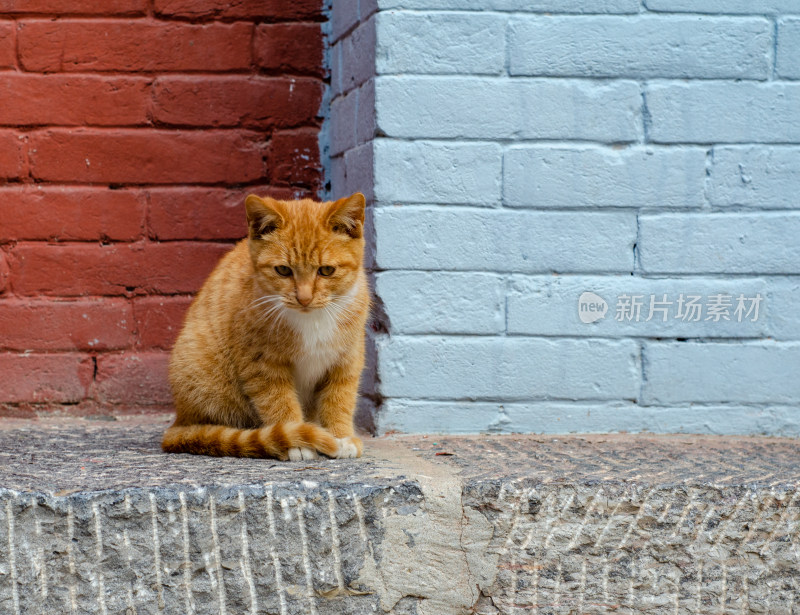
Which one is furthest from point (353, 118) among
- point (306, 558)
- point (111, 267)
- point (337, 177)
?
point (306, 558)

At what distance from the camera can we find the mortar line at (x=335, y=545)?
1.97 m

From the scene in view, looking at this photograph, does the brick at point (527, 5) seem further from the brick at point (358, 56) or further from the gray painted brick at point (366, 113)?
the gray painted brick at point (366, 113)

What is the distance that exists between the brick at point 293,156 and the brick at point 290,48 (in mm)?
243

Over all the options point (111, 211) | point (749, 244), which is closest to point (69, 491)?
point (111, 211)

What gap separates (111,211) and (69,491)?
1.47 m

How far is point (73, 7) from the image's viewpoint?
3072 millimetres

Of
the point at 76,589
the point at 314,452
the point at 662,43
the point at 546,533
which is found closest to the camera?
the point at 76,589

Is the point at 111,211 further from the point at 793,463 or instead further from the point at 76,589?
the point at 793,463

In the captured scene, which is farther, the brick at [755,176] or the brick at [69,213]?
the brick at [69,213]

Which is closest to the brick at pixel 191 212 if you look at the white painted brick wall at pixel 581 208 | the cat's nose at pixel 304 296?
the white painted brick wall at pixel 581 208

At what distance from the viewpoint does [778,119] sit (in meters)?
2.71

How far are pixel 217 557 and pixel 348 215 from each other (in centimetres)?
103

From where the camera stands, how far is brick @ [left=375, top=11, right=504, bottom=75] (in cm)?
266

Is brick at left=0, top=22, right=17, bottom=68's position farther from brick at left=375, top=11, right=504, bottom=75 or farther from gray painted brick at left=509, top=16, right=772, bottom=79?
gray painted brick at left=509, top=16, right=772, bottom=79
